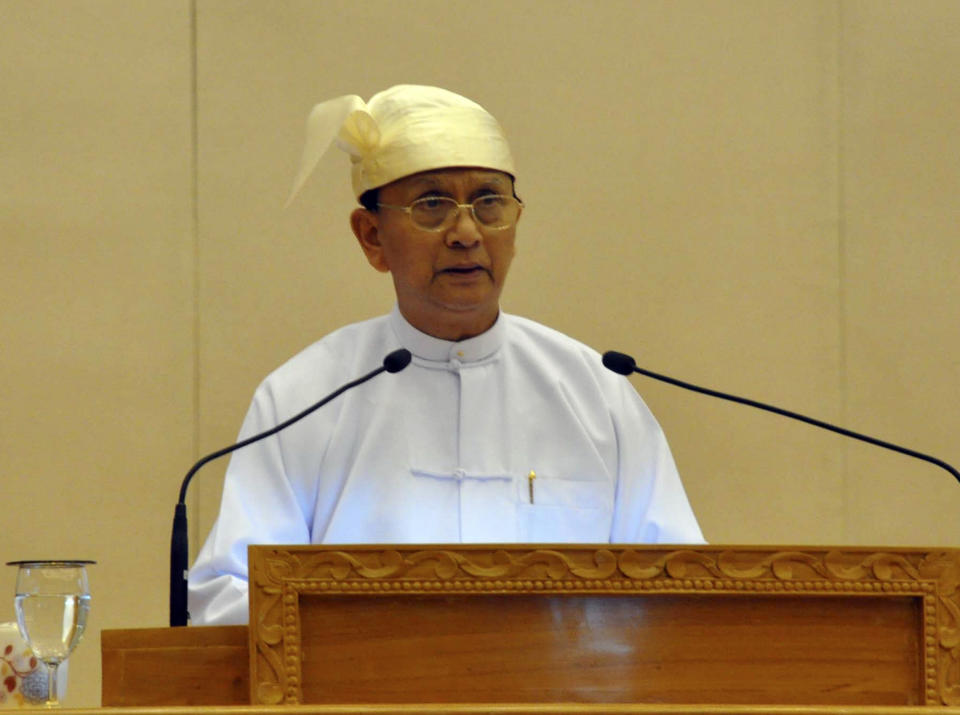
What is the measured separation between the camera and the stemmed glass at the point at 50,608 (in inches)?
88.1

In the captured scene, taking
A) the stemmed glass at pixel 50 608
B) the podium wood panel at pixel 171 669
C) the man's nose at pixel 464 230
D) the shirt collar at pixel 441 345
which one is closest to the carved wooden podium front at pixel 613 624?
the podium wood panel at pixel 171 669

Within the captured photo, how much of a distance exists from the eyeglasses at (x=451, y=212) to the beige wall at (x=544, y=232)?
3.79ft

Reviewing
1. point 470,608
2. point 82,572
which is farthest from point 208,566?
point 470,608

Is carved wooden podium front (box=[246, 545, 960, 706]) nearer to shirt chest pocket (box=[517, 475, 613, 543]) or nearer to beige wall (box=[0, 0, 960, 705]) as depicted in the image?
shirt chest pocket (box=[517, 475, 613, 543])

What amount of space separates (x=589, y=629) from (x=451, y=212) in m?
1.31

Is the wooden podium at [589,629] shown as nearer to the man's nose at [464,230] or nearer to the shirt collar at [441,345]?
the man's nose at [464,230]

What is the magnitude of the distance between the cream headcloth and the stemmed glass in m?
1.21

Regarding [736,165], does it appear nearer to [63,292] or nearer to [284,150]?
[284,150]

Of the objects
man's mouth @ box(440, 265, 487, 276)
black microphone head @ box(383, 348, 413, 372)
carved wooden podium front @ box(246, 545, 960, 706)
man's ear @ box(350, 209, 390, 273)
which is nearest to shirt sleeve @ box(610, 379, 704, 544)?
man's mouth @ box(440, 265, 487, 276)

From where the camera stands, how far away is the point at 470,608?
2.18 meters

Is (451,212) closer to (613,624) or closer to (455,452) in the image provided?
(455,452)

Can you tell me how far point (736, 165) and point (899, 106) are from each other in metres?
0.53

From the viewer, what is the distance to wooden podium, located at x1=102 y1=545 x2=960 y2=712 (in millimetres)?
2160

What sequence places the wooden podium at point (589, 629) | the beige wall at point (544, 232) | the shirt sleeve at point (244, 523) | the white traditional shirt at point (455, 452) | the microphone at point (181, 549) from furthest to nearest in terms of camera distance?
the beige wall at point (544, 232)
the white traditional shirt at point (455, 452)
the shirt sleeve at point (244, 523)
the microphone at point (181, 549)
the wooden podium at point (589, 629)
